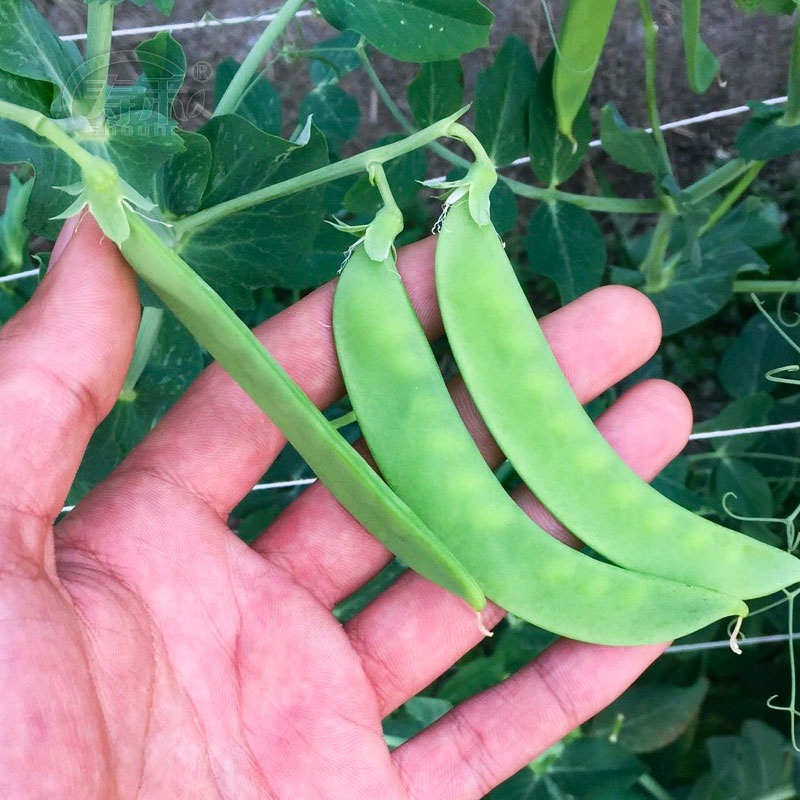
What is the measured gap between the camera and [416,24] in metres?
1.35

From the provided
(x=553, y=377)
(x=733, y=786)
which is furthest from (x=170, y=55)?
(x=733, y=786)

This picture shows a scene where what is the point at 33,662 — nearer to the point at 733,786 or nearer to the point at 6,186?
the point at 733,786

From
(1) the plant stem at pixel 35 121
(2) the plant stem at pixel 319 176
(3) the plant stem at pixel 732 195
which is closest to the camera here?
(1) the plant stem at pixel 35 121

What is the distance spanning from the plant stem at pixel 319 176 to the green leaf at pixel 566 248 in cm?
56

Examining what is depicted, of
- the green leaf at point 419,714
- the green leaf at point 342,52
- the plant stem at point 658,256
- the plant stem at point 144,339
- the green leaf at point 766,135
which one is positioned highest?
the green leaf at point 342,52

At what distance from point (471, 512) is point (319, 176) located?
24.2 inches

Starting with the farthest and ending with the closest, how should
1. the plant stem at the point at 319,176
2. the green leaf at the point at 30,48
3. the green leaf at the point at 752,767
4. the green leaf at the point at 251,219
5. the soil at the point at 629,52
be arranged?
the soil at the point at 629,52
the green leaf at the point at 752,767
the green leaf at the point at 251,219
the plant stem at the point at 319,176
the green leaf at the point at 30,48

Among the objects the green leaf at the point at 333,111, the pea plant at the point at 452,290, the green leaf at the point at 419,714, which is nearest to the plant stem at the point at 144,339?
the pea plant at the point at 452,290

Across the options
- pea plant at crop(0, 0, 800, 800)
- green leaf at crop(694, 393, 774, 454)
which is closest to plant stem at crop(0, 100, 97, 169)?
pea plant at crop(0, 0, 800, 800)

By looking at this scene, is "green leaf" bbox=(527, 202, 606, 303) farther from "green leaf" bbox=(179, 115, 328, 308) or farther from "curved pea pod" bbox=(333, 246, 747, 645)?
"green leaf" bbox=(179, 115, 328, 308)

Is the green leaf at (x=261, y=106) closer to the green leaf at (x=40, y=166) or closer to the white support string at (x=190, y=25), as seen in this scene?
the white support string at (x=190, y=25)

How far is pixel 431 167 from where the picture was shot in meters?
2.79

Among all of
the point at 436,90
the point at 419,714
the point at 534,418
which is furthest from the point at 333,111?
the point at 419,714

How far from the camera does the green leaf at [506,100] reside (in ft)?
5.74
